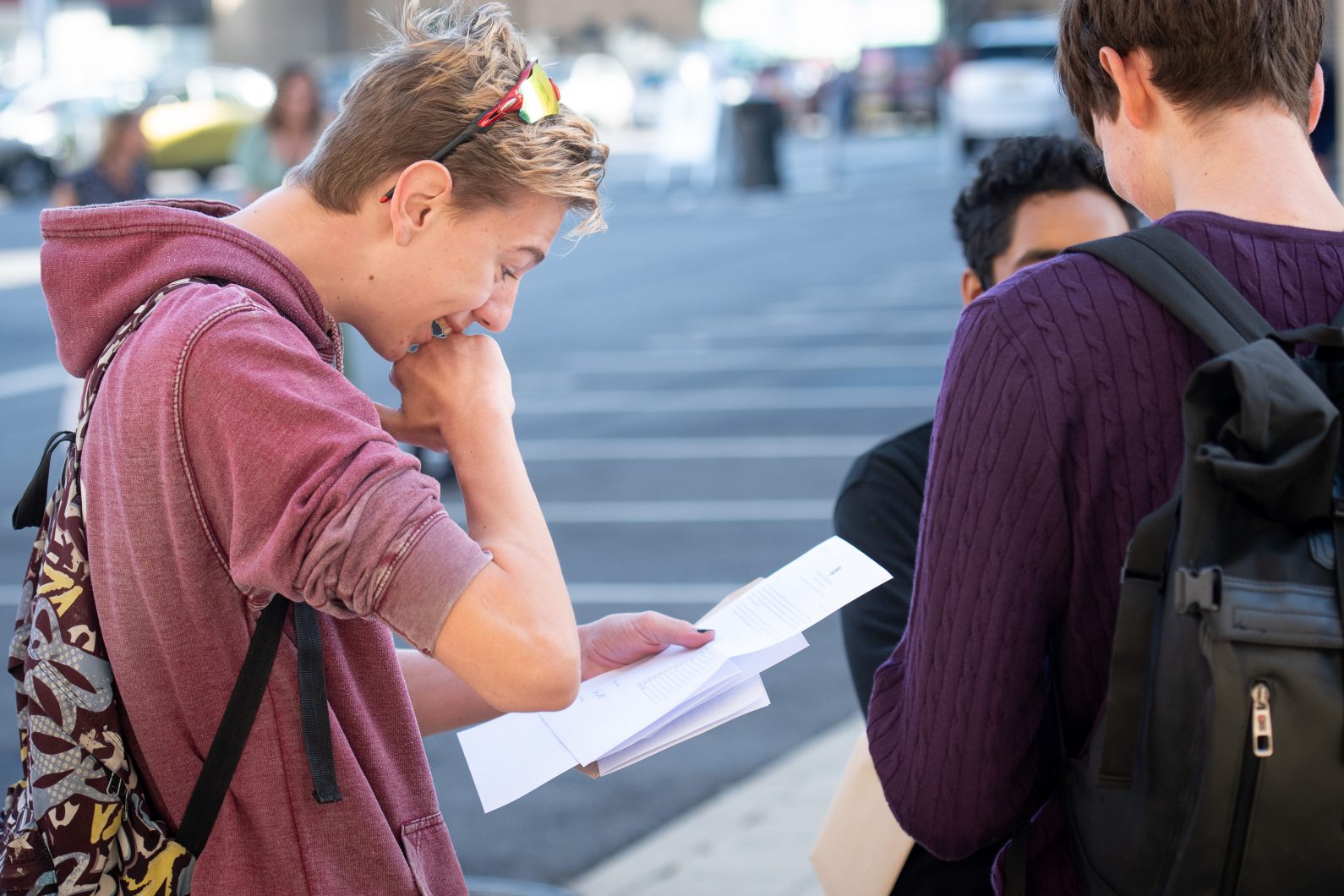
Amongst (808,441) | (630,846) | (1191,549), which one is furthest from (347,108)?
(808,441)

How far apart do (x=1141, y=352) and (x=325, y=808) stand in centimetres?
99

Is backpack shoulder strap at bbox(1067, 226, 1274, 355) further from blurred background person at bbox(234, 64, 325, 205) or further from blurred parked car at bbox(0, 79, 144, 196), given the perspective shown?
blurred parked car at bbox(0, 79, 144, 196)

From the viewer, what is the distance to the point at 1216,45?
1557mm

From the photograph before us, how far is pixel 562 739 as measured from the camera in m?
1.90

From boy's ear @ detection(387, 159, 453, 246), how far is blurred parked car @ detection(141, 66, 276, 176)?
997 inches

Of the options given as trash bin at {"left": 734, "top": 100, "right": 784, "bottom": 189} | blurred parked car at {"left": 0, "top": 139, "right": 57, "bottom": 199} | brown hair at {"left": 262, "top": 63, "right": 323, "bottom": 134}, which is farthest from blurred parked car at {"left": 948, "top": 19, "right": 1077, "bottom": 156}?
brown hair at {"left": 262, "top": 63, "right": 323, "bottom": 134}

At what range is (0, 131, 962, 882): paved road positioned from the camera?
15.2 feet

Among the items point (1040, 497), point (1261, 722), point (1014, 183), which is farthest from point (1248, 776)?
point (1014, 183)

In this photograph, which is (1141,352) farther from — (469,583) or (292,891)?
(292,891)

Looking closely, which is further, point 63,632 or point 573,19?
point 573,19

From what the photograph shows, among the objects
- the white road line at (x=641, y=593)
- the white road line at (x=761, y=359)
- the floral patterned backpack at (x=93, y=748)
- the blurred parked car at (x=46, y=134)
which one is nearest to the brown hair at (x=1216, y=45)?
the floral patterned backpack at (x=93, y=748)

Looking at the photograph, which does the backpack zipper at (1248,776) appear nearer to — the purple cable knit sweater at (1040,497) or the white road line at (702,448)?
the purple cable knit sweater at (1040,497)

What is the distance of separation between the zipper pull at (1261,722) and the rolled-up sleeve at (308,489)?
Result: 0.75 m

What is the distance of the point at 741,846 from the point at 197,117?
987 inches
